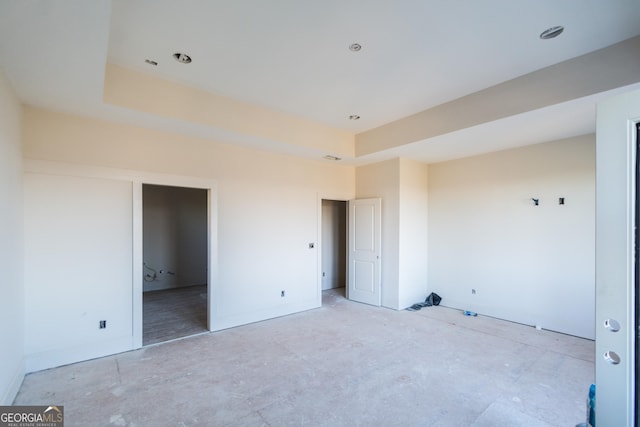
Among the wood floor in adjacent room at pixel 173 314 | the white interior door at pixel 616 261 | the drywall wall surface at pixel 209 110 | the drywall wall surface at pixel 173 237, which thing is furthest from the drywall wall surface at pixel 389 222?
the drywall wall surface at pixel 173 237

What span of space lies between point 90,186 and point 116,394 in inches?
87.8

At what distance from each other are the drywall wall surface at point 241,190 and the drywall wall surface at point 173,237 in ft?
10.2

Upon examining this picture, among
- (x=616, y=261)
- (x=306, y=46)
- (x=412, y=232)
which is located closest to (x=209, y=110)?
(x=306, y=46)

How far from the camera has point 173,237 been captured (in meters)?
7.32

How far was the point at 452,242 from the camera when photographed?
5.48 m

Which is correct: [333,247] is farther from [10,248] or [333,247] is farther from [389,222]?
[10,248]

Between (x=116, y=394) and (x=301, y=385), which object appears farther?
(x=301, y=385)

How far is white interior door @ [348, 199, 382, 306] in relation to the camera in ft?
18.2

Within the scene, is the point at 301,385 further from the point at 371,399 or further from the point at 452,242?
the point at 452,242

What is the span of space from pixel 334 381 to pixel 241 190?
2954 mm

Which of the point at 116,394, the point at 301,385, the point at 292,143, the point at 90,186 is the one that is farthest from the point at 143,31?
the point at 301,385
